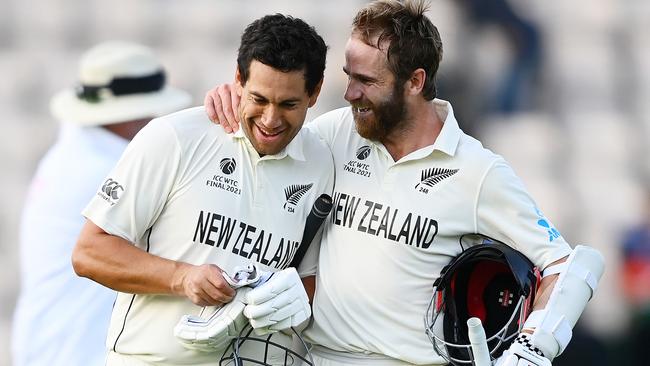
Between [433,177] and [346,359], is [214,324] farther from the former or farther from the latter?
[433,177]

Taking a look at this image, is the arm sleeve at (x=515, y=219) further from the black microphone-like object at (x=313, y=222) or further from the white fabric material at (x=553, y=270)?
the black microphone-like object at (x=313, y=222)

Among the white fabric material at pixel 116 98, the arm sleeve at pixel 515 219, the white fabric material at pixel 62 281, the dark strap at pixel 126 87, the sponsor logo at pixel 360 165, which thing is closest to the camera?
the arm sleeve at pixel 515 219

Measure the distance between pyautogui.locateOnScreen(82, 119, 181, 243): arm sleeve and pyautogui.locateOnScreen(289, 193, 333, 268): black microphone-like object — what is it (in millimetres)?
401

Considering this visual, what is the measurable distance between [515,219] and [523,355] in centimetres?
46

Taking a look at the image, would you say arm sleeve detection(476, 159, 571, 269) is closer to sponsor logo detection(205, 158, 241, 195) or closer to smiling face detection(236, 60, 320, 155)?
smiling face detection(236, 60, 320, 155)

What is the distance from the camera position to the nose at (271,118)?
3709 millimetres

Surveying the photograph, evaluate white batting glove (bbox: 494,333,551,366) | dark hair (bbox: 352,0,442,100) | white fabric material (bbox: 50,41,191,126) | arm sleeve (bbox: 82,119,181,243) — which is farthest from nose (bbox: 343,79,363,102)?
white fabric material (bbox: 50,41,191,126)

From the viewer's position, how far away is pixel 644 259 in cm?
686

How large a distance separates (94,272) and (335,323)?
0.69 metres

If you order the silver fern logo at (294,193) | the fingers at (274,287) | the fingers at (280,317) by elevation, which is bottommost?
the fingers at (280,317)

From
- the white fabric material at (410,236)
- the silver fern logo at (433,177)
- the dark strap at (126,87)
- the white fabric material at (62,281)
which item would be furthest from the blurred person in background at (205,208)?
the dark strap at (126,87)

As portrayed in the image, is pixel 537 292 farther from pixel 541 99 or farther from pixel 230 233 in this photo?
pixel 541 99

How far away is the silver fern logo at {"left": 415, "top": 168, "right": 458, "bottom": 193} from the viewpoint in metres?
3.95

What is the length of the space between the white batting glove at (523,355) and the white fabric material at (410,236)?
1.08 ft
